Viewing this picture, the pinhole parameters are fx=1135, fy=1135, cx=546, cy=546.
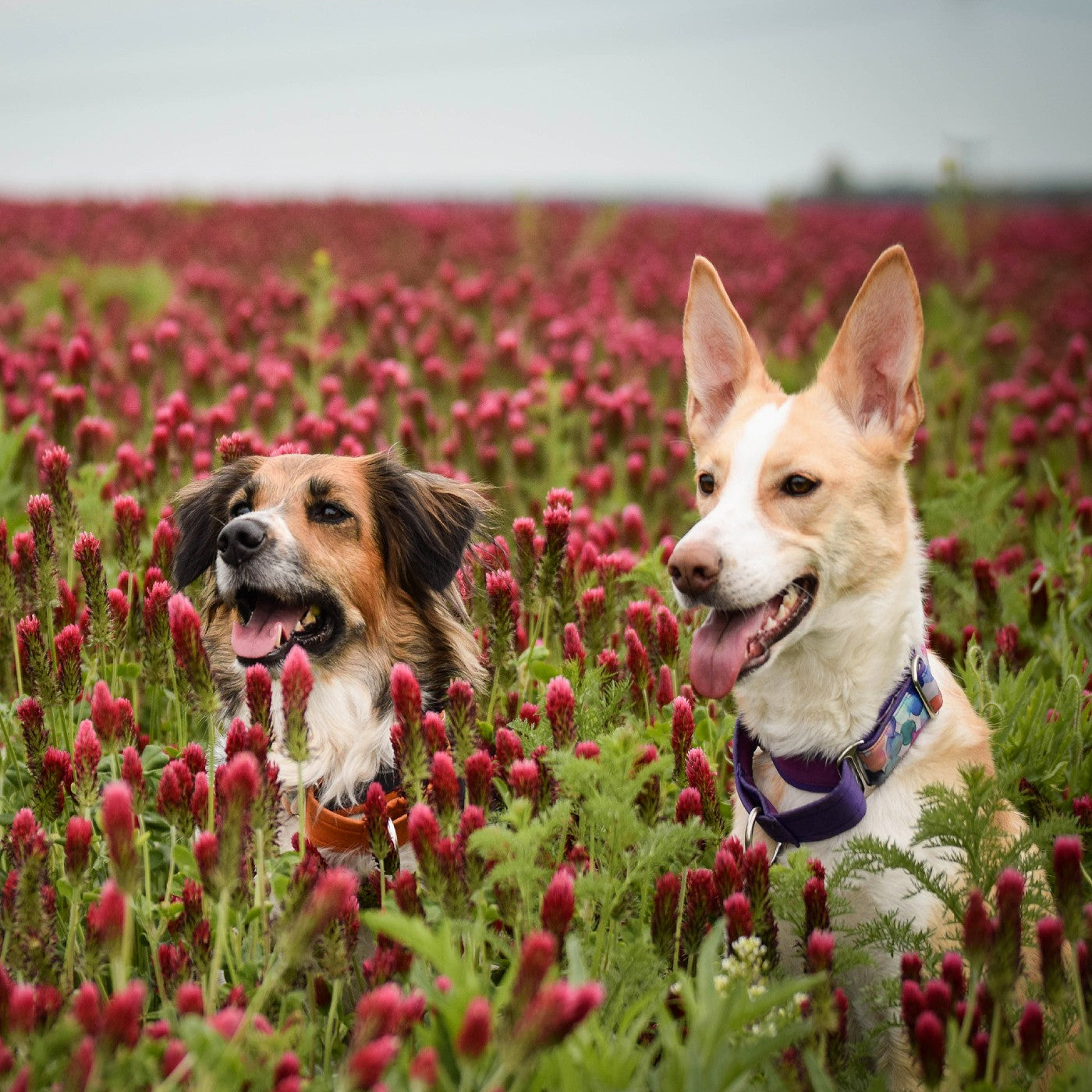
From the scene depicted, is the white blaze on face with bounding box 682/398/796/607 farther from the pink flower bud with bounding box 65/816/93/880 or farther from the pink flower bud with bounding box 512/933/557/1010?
the pink flower bud with bounding box 65/816/93/880

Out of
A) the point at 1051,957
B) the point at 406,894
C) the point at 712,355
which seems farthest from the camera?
the point at 712,355

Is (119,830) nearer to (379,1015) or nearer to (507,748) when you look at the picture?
(379,1015)

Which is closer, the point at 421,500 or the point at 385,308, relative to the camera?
the point at 421,500

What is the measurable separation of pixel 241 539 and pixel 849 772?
1.85 metres

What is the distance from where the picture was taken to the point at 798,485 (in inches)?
121

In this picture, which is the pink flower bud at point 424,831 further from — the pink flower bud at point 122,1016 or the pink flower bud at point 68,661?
the pink flower bud at point 68,661

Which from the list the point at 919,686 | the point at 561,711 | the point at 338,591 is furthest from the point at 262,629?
the point at 919,686

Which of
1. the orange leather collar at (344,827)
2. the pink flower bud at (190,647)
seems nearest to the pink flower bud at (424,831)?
the pink flower bud at (190,647)

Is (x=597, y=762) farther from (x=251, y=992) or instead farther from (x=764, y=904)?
(x=251, y=992)

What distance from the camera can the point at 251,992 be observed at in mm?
2492

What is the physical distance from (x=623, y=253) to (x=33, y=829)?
17.0 m

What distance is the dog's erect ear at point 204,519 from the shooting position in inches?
153

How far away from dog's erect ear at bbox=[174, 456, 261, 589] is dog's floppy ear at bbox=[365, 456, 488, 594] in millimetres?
479

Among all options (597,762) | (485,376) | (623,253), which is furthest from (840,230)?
(597,762)
